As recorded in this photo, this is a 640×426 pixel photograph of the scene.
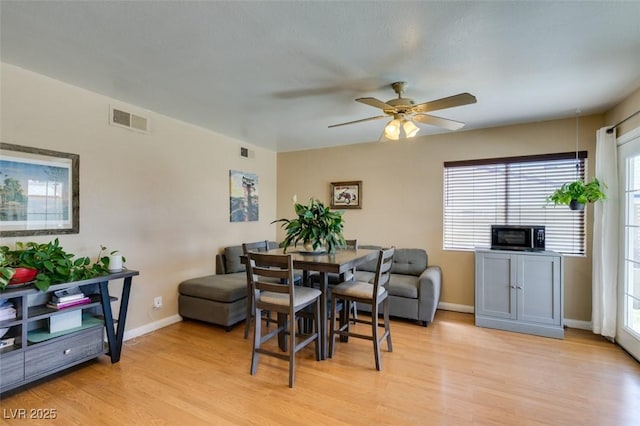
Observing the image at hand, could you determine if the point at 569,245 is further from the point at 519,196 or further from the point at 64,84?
the point at 64,84

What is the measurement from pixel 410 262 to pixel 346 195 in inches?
57.9

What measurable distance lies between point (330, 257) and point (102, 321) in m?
2.05

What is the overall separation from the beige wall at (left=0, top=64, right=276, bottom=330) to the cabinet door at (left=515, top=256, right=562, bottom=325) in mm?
3762

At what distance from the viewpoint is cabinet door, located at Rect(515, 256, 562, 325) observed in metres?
3.27

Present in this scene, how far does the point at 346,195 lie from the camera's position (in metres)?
5.00

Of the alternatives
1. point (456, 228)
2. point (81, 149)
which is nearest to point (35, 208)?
point (81, 149)

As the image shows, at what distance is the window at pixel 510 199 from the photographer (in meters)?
3.68

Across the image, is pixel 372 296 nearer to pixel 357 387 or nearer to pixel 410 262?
pixel 357 387

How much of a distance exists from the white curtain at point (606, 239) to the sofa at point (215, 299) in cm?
382

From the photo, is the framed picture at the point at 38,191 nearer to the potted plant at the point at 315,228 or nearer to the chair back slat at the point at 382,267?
the potted plant at the point at 315,228

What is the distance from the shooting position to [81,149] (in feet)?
9.21

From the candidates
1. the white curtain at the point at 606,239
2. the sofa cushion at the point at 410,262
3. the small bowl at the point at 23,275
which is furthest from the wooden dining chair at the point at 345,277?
the white curtain at the point at 606,239

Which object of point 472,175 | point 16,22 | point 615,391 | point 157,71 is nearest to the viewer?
point 16,22

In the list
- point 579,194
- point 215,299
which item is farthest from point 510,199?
point 215,299
